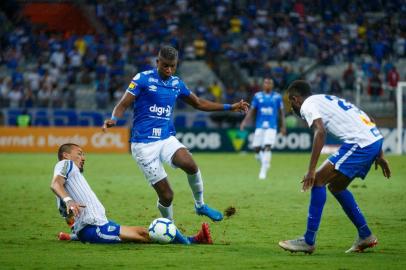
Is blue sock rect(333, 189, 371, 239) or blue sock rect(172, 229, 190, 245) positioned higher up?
blue sock rect(333, 189, 371, 239)

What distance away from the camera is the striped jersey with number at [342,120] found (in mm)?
9891

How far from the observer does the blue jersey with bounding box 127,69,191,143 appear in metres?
11.8

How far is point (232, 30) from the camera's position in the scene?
1608 inches

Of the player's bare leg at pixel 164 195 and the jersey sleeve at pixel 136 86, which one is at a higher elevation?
the jersey sleeve at pixel 136 86

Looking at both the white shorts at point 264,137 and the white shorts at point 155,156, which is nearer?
the white shorts at point 155,156

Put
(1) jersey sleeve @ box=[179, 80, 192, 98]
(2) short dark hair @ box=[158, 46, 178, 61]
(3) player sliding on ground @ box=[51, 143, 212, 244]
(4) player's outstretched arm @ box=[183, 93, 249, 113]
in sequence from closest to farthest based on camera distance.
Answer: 1. (3) player sliding on ground @ box=[51, 143, 212, 244]
2. (2) short dark hair @ box=[158, 46, 178, 61]
3. (1) jersey sleeve @ box=[179, 80, 192, 98]
4. (4) player's outstretched arm @ box=[183, 93, 249, 113]

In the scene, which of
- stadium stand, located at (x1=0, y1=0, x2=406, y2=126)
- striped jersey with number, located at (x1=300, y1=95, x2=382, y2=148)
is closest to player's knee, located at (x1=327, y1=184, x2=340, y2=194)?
striped jersey with number, located at (x1=300, y1=95, x2=382, y2=148)

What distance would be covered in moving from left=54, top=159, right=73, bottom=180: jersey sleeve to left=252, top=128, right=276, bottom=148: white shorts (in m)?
13.2

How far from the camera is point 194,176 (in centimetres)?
1209

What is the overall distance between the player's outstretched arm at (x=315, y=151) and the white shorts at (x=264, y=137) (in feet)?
44.6

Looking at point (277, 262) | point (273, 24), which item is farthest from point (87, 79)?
point (277, 262)

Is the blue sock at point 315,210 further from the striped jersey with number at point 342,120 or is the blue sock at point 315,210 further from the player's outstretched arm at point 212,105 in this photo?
the player's outstretched arm at point 212,105

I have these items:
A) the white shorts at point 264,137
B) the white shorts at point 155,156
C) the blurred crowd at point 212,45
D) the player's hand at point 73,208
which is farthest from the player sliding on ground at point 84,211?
the blurred crowd at point 212,45

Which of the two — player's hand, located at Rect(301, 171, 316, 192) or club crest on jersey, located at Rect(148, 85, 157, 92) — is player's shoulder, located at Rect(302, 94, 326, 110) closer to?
player's hand, located at Rect(301, 171, 316, 192)
